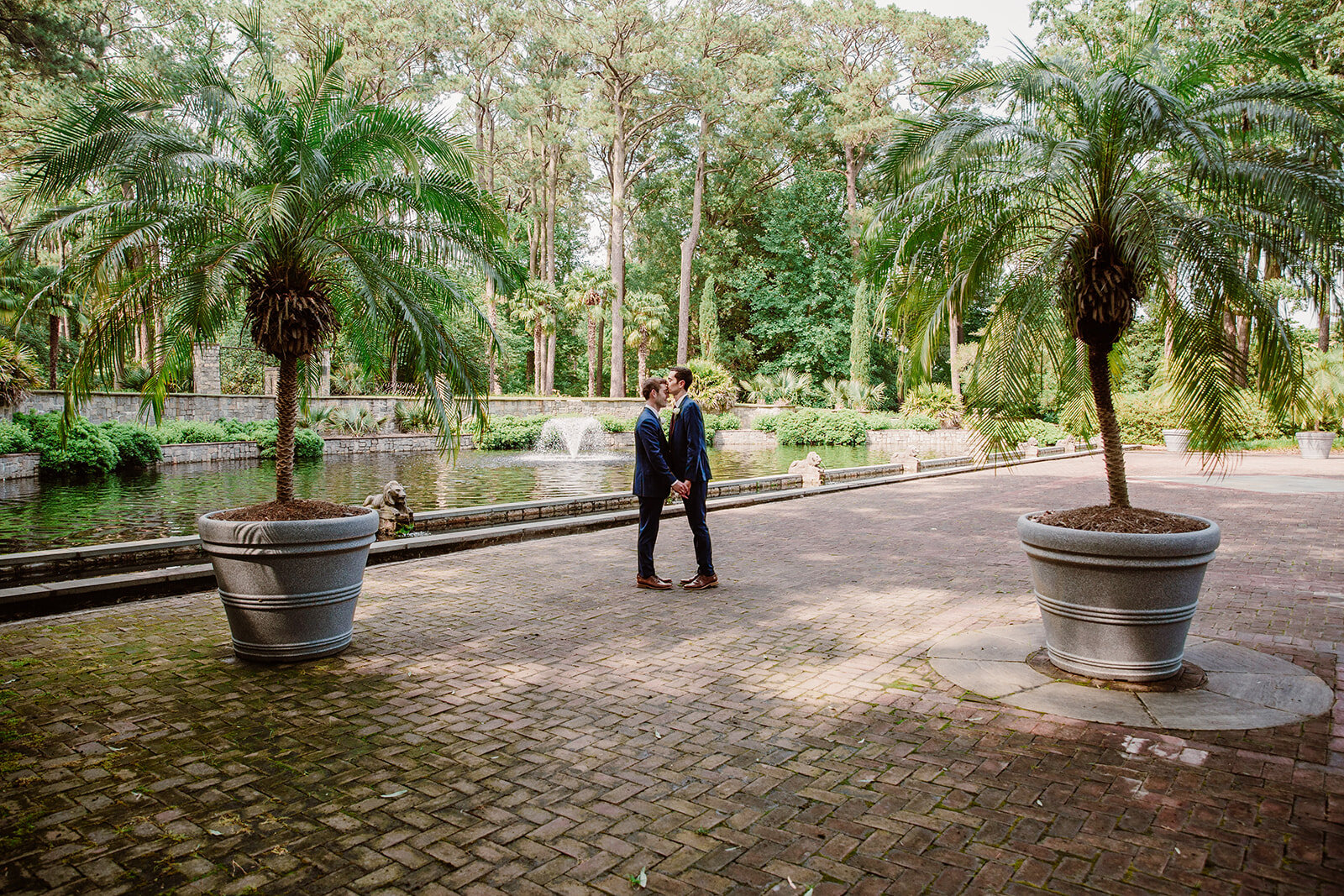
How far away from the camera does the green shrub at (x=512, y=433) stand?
88.4 ft

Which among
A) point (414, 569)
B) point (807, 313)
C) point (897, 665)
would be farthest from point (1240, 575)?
point (807, 313)

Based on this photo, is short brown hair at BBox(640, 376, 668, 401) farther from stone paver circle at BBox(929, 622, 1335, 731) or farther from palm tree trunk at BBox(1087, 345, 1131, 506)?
palm tree trunk at BBox(1087, 345, 1131, 506)

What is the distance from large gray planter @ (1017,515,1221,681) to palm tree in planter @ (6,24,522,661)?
397 cm

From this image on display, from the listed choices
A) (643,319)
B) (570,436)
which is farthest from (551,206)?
(570,436)

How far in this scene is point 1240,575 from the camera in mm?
7211

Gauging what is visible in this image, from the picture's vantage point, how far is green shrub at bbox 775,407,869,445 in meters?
31.2

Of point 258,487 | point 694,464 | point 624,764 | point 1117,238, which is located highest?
point 1117,238

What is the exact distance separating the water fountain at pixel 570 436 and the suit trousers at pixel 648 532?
20402 millimetres

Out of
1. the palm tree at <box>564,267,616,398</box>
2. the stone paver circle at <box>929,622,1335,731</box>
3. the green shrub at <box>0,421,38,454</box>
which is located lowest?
the stone paver circle at <box>929,622,1335,731</box>

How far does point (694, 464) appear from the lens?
685 cm

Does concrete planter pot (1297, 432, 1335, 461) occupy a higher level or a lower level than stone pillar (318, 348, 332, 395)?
lower

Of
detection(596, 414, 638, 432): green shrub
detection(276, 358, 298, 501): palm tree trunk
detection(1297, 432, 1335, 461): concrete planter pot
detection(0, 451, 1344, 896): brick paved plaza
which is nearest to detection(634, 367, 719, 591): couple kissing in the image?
detection(0, 451, 1344, 896): brick paved plaza

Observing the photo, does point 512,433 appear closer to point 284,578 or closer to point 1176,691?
point 284,578

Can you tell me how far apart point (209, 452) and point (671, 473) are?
61.3 feet
